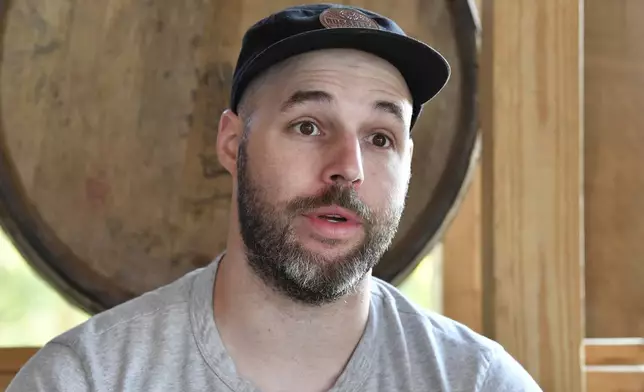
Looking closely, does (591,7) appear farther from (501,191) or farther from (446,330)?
(446,330)

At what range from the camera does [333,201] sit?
1.09 metres

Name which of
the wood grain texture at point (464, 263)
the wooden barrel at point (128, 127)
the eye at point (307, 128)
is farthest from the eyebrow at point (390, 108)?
the wood grain texture at point (464, 263)

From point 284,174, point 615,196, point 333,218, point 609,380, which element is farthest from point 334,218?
point 615,196

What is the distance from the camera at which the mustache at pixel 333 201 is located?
1.09m

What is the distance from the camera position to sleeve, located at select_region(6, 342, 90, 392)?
106cm

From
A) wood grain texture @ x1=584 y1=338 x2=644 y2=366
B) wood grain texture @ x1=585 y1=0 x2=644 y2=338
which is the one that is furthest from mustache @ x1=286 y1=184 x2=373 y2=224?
wood grain texture @ x1=585 y1=0 x2=644 y2=338

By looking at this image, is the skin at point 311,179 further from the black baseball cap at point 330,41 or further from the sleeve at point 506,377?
the sleeve at point 506,377

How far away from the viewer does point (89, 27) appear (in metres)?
1.37

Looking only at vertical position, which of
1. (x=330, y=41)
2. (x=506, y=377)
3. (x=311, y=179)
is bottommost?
(x=506, y=377)

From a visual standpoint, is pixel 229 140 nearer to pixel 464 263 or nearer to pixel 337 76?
pixel 337 76

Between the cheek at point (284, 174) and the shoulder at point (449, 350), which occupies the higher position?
the cheek at point (284, 174)

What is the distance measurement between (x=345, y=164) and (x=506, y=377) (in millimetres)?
437

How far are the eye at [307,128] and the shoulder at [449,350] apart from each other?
35 cm

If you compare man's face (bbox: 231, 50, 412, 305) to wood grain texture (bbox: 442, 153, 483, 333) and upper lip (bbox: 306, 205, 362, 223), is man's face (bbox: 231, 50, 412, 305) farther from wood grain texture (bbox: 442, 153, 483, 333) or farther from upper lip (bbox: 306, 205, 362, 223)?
wood grain texture (bbox: 442, 153, 483, 333)
